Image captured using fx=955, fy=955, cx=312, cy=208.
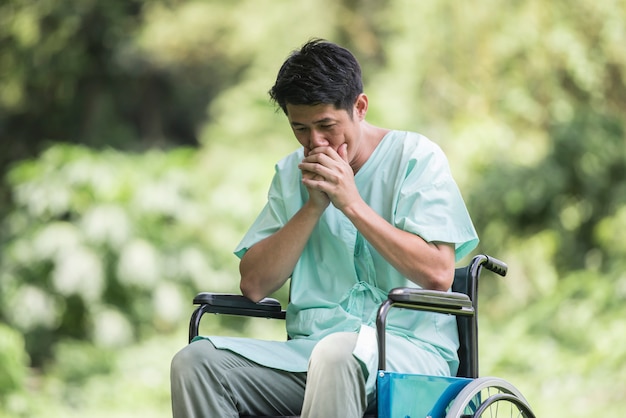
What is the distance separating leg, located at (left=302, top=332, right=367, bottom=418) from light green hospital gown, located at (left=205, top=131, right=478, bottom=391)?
161mm

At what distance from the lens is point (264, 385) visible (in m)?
2.11

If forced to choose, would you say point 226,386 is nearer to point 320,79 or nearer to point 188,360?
point 188,360

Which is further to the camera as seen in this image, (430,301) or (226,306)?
(226,306)

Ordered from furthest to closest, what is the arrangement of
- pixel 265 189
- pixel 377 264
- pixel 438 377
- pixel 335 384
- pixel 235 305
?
pixel 265 189 → pixel 235 305 → pixel 377 264 → pixel 438 377 → pixel 335 384

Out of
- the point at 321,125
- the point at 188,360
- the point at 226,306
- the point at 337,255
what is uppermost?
the point at 321,125

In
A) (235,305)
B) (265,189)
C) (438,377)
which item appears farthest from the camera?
(265,189)

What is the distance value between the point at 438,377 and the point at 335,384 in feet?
0.87

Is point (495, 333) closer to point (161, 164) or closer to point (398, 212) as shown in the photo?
point (161, 164)

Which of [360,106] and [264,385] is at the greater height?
[360,106]

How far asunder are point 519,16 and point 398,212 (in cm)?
523

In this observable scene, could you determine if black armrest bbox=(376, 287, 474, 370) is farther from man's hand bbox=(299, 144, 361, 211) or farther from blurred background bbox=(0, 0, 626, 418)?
blurred background bbox=(0, 0, 626, 418)

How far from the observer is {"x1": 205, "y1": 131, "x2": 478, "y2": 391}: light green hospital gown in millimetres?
2105

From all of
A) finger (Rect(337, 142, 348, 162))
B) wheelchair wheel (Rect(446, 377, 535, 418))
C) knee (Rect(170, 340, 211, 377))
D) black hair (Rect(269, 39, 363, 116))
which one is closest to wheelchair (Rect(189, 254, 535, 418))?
wheelchair wheel (Rect(446, 377, 535, 418))

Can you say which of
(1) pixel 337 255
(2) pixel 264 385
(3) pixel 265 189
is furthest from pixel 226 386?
(3) pixel 265 189
